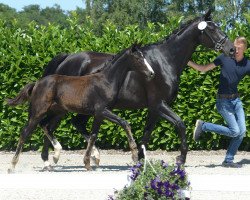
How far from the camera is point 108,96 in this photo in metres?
10.6

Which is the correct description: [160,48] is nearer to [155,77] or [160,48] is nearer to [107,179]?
[155,77]

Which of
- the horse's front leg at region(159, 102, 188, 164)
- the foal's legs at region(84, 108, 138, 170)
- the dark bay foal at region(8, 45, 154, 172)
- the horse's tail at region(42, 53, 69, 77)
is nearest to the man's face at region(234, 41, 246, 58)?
the horse's front leg at region(159, 102, 188, 164)

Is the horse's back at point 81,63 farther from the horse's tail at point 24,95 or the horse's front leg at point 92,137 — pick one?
the horse's front leg at point 92,137

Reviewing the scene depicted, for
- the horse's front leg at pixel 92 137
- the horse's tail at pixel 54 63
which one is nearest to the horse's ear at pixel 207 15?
the horse's front leg at pixel 92 137

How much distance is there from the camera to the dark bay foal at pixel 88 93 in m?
10.6

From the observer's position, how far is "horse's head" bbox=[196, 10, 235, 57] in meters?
10.9

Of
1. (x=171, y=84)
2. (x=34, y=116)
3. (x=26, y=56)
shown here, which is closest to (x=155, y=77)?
(x=171, y=84)

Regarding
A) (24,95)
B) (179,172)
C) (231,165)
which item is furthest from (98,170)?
(179,172)

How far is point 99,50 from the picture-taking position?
A: 14094mm

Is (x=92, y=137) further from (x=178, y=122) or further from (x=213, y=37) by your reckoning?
(x=213, y=37)

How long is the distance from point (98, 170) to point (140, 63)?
183 cm

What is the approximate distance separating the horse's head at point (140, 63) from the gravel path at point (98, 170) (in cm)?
136

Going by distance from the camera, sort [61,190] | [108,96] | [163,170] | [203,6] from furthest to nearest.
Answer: [203,6] → [108,96] → [61,190] → [163,170]

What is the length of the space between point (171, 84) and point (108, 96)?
1024 mm
